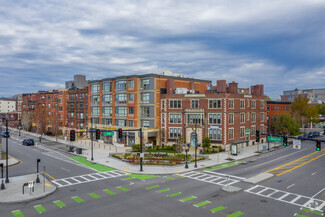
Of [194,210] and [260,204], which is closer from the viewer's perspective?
[194,210]

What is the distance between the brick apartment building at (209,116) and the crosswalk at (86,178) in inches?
918

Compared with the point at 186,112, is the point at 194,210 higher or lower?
lower

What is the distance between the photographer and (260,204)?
866 inches

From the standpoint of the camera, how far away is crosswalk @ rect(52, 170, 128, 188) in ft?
96.0

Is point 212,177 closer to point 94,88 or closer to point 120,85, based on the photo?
point 120,85

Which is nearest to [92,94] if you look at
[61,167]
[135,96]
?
[135,96]

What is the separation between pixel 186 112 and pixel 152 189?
3140cm

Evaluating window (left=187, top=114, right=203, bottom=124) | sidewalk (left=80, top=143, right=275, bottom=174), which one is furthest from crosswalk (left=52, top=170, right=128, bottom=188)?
window (left=187, top=114, right=203, bottom=124)

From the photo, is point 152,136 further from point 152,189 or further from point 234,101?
point 152,189

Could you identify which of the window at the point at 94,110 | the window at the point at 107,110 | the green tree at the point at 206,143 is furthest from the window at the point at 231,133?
the window at the point at 94,110

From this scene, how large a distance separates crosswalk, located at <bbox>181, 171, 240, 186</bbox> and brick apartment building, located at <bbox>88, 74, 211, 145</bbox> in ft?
82.2

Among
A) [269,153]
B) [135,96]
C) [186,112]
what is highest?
[135,96]

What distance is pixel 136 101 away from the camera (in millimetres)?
60562

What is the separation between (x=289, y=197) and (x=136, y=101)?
4247cm
